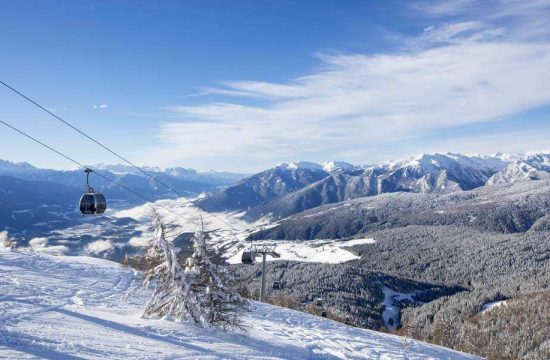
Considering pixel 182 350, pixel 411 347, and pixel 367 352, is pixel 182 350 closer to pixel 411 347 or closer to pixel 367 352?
pixel 367 352

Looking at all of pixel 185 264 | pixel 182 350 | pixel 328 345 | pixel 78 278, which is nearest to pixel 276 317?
pixel 328 345

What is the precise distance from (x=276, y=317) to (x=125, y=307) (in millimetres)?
10244

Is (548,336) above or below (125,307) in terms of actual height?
below

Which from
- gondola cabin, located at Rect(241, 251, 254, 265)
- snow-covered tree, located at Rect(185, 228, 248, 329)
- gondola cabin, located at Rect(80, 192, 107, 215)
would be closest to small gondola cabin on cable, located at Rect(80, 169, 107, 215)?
gondola cabin, located at Rect(80, 192, 107, 215)

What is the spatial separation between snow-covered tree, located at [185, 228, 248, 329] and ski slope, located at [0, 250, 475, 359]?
1.13 meters

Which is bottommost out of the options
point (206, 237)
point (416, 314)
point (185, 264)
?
point (416, 314)

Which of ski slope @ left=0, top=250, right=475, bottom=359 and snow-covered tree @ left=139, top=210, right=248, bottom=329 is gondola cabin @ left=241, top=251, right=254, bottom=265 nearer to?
ski slope @ left=0, top=250, right=475, bottom=359

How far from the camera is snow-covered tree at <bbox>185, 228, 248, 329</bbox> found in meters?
22.1

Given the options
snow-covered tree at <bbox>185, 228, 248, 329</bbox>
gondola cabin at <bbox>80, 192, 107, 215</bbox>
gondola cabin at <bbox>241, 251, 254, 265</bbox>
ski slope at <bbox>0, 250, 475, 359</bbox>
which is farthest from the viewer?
gondola cabin at <bbox>241, 251, 254, 265</bbox>

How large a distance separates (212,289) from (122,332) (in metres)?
5.36

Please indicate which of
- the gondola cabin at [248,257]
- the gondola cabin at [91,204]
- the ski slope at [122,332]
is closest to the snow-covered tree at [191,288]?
the ski slope at [122,332]

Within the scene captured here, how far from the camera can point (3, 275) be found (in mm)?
27297

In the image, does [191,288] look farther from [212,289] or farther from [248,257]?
[248,257]

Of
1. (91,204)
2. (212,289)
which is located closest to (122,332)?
(212,289)
